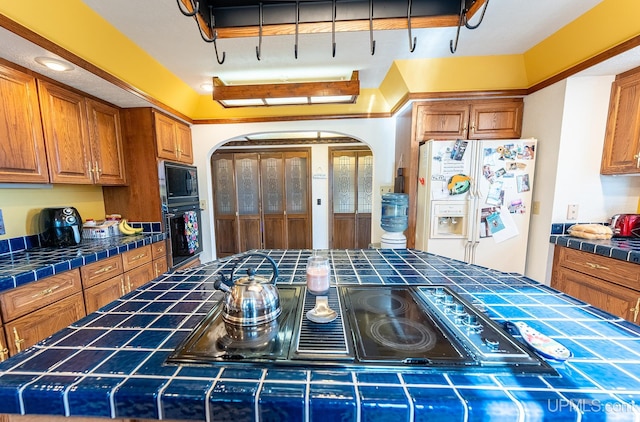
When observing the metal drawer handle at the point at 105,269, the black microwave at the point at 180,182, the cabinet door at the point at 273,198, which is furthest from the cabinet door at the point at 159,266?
the cabinet door at the point at 273,198

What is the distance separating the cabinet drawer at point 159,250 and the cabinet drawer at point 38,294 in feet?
2.31

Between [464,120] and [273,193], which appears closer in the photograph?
[464,120]

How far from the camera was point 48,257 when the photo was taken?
5.32 feet

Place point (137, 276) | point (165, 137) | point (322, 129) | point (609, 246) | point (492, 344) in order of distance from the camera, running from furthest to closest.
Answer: point (322, 129) → point (165, 137) → point (137, 276) → point (609, 246) → point (492, 344)

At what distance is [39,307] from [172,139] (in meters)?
1.81

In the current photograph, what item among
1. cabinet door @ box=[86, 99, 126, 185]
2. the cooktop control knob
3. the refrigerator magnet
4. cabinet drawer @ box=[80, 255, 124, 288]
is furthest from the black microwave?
the refrigerator magnet

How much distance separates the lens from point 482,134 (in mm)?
2434

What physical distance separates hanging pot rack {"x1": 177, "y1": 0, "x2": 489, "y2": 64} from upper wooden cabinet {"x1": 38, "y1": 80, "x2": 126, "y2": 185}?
1671 mm

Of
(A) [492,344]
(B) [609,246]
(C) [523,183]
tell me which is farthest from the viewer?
(C) [523,183]

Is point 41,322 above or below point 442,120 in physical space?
below

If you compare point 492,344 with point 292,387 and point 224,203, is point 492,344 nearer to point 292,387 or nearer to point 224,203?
point 292,387

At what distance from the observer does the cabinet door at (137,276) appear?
6.68 feet

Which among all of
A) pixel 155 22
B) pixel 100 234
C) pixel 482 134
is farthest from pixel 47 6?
pixel 482 134

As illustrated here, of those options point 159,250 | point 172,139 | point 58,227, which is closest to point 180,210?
point 159,250
